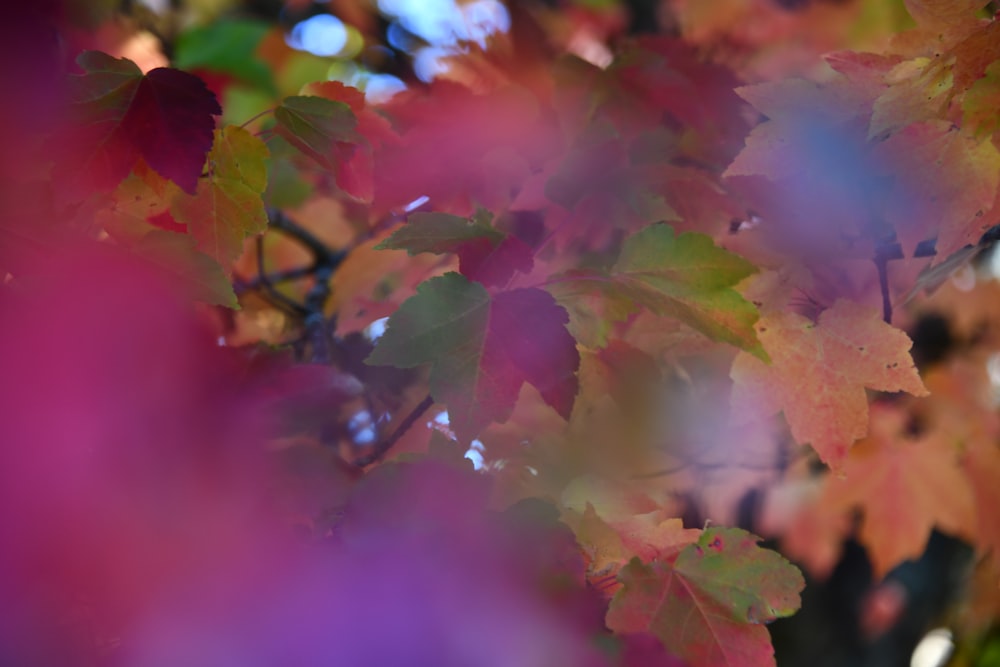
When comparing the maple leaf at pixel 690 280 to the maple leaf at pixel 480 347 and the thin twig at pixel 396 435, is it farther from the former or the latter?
the thin twig at pixel 396 435

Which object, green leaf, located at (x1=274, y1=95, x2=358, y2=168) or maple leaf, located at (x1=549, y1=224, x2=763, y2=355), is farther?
green leaf, located at (x1=274, y1=95, x2=358, y2=168)

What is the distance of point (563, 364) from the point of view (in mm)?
627

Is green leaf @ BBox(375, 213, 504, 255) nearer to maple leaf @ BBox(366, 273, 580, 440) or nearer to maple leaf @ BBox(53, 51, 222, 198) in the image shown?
maple leaf @ BBox(366, 273, 580, 440)

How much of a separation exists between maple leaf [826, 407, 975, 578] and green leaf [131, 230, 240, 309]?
1.10 metres

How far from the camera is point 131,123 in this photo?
644 mm

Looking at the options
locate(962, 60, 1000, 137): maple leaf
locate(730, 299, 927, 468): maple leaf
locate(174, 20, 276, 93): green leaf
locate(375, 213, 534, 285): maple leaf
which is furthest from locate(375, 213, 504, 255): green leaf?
locate(174, 20, 276, 93): green leaf

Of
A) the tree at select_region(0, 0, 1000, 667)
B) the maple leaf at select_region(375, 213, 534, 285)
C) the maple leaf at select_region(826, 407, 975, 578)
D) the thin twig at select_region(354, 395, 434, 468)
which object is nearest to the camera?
the tree at select_region(0, 0, 1000, 667)

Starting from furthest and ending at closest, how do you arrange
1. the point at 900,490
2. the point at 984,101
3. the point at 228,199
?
the point at 900,490 → the point at 228,199 → the point at 984,101

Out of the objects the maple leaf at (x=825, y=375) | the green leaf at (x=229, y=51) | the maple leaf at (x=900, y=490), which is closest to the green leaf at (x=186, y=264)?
the maple leaf at (x=825, y=375)

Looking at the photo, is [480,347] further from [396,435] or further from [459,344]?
[396,435]

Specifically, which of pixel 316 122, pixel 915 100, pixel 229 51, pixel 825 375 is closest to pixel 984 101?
pixel 915 100

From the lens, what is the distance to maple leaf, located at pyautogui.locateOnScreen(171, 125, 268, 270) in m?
0.70

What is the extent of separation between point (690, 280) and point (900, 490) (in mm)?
974

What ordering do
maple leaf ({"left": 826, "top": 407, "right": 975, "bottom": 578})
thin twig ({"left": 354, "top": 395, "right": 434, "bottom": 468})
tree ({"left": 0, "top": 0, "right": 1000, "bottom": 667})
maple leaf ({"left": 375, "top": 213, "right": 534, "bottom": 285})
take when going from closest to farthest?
tree ({"left": 0, "top": 0, "right": 1000, "bottom": 667}), maple leaf ({"left": 375, "top": 213, "right": 534, "bottom": 285}), thin twig ({"left": 354, "top": 395, "right": 434, "bottom": 468}), maple leaf ({"left": 826, "top": 407, "right": 975, "bottom": 578})
